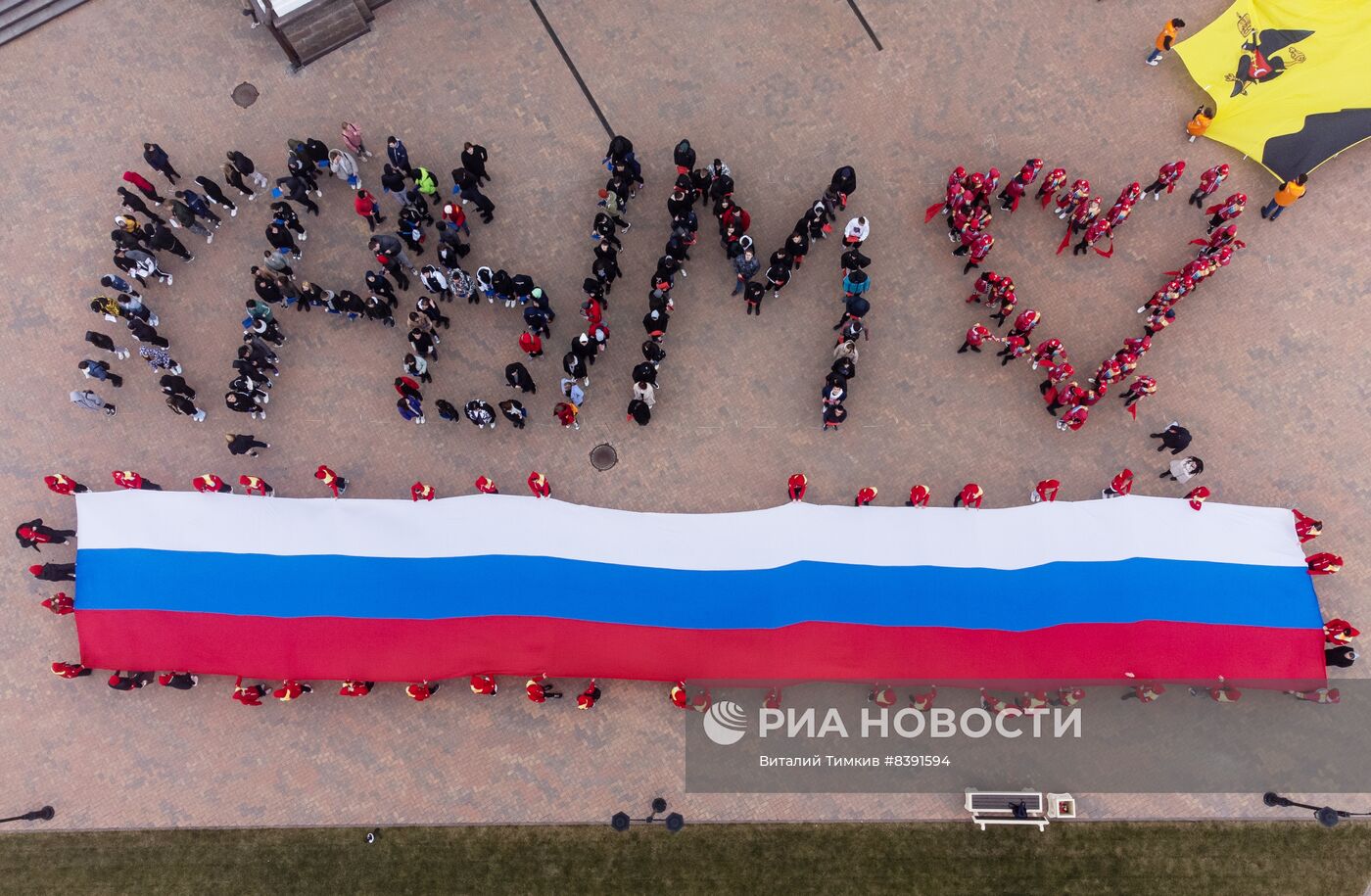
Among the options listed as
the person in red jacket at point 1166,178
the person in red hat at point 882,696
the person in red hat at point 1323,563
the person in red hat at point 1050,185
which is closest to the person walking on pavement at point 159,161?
the person in red hat at point 882,696

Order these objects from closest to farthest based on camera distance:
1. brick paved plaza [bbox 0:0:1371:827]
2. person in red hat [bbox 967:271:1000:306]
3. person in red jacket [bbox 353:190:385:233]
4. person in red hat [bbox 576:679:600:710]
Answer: person in red hat [bbox 576:679:600:710], brick paved plaza [bbox 0:0:1371:827], person in red hat [bbox 967:271:1000:306], person in red jacket [bbox 353:190:385:233]

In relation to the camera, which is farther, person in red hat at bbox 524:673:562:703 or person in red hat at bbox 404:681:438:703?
person in red hat at bbox 524:673:562:703

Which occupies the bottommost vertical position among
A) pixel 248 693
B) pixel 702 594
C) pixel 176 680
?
pixel 248 693

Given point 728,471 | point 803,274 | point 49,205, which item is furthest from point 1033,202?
point 49,205

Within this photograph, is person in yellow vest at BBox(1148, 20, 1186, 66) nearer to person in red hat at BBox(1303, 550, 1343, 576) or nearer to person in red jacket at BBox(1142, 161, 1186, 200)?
person in red jacket at BBox(1142, 161, 1186, 200)

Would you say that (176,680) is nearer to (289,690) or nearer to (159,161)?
(289,690)

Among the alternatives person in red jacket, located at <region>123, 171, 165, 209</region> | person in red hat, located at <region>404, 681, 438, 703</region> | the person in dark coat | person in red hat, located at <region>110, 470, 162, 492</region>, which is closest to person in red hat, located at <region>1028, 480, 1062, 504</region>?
the person in dark coat

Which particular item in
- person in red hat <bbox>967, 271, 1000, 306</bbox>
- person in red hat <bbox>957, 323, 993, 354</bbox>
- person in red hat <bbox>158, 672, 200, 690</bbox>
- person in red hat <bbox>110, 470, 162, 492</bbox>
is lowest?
person in red hat <bbox>158, 672, 200, 690</bbox>

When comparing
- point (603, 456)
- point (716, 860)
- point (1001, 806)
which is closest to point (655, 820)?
point (716, 860)
